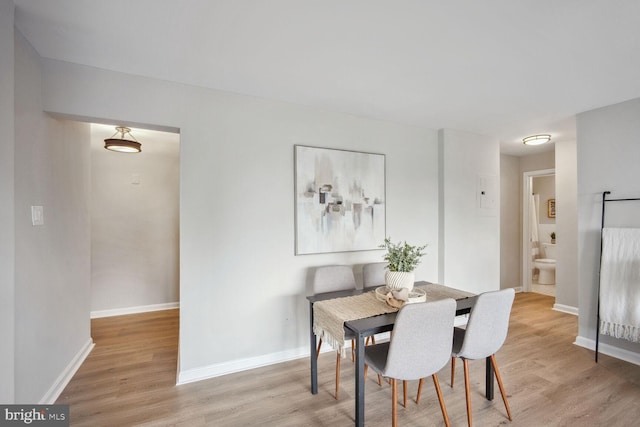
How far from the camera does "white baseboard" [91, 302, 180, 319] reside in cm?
377

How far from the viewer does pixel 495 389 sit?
221 cm

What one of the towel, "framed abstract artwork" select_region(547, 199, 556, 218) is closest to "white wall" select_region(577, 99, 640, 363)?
the towel

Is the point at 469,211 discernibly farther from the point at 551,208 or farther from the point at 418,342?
the point at 551,208

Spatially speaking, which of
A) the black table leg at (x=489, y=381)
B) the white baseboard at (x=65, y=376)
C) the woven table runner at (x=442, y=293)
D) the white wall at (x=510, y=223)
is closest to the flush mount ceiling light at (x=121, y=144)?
the white baseboard at (x=65, y=376)

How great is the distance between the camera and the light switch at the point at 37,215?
1.85 m

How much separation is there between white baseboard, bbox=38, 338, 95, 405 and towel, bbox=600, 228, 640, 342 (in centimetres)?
465

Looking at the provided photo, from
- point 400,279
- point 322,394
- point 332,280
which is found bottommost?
point 322,394

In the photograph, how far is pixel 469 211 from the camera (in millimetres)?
3652

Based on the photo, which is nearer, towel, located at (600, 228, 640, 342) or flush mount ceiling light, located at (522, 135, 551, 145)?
towel, located at (600, 228, 640, 342)

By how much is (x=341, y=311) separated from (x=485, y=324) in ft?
2.99

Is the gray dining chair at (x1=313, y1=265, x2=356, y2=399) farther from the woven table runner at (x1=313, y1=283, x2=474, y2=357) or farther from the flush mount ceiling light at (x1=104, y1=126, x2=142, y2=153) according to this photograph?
the flush mount ceiling light at (x1=104, y1=126, x2=142, y2=153)

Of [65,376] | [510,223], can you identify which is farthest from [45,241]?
[510,223]

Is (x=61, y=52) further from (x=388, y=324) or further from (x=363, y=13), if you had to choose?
(x=388, y=324)

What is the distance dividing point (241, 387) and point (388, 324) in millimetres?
1398
